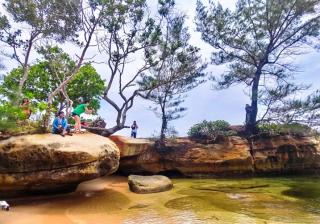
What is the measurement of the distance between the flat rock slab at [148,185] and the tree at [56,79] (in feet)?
37.3

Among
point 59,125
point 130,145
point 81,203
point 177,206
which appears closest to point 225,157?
point 130,145

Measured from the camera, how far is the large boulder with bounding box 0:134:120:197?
12688 mm

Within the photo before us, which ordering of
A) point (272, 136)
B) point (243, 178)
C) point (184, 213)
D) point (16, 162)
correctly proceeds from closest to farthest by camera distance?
point (184, 213) < point (16, 162) < point (243, 178) < point (272, 136)

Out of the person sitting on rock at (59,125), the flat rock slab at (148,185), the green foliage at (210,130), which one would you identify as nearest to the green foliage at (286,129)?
the green foliage at (210,130)

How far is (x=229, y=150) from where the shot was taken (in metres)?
21.5

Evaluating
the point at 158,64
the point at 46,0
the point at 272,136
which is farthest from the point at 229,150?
the point at 46,0

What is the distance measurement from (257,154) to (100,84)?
13.7 metres

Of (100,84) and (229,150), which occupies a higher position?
(100,84)

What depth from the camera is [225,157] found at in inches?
833

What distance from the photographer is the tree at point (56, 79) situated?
25.7m

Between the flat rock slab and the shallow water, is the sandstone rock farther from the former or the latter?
the flat rock slab

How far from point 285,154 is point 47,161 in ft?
51.8

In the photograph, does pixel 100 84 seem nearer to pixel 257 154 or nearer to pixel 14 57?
pixel 14 57

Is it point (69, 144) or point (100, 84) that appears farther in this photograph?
point (100, 84)
